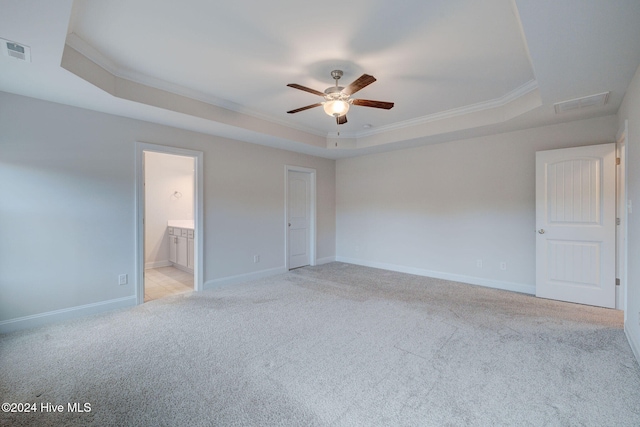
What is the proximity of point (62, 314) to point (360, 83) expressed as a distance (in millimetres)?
4011

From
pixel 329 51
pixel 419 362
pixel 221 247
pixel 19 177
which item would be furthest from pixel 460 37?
pixel 19 177

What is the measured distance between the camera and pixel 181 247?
5641 mm

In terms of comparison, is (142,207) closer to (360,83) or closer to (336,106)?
(336,106)

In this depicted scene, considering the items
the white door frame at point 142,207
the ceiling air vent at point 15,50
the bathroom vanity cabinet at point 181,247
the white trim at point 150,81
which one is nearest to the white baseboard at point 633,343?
the white trim at point 150,81

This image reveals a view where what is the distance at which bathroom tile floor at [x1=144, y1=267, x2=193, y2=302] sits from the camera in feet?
13.6

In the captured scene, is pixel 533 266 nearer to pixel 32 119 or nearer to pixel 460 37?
pixel 460 37

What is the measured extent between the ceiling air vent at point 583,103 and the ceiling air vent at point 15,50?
16.2 ft

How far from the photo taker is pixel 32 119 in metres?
2.94

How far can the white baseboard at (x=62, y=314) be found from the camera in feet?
9.28

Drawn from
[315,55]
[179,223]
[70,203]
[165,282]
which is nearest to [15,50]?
[70,203]

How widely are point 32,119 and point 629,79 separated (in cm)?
584

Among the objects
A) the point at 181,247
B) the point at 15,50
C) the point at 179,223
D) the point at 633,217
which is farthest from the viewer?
the point at 179,223

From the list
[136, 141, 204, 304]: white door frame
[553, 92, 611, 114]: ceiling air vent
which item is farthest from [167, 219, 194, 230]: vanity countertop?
[553, 92, 611, 114]: ceiling air vent

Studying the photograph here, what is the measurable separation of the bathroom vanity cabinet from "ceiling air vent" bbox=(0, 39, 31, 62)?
3.41 meters
